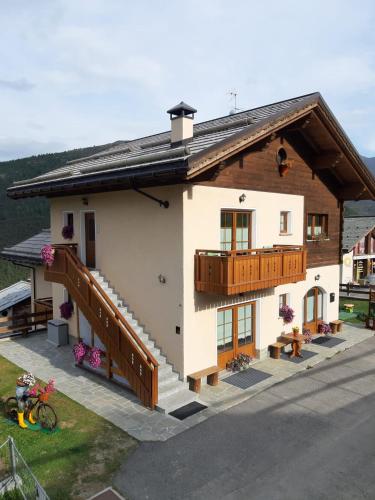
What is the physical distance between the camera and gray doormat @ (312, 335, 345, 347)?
53.0 feet

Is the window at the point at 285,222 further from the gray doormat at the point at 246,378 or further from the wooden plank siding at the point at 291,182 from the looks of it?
the gray doormat at the point at 246,378

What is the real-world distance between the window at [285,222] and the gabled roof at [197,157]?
358 cm

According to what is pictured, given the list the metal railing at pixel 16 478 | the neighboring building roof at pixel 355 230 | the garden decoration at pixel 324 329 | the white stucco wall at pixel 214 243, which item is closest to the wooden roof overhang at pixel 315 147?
the white stucco wall at pixel 214 243

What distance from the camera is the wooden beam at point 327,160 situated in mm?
15691

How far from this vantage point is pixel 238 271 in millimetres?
11078

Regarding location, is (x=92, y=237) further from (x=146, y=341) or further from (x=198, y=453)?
(x=198, y=453)

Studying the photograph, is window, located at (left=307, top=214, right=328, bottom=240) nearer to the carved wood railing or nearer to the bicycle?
the carved wood railing

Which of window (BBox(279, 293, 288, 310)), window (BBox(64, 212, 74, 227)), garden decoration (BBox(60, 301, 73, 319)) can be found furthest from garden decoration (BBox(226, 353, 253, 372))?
window (BBox(64, 212, 74, 227))

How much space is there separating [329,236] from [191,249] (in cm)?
914

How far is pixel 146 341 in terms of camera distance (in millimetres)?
12328

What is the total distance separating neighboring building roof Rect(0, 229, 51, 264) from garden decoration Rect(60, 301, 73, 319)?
177 inches

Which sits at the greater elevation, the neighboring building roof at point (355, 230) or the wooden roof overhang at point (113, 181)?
the wooden roof overhang at point (113, 181)

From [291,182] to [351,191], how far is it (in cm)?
447

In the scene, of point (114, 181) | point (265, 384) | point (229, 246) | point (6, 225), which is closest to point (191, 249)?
point (229, 246)
